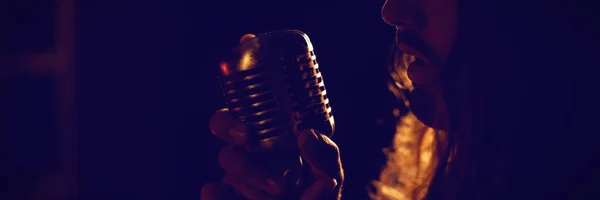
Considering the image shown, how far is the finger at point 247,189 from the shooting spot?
0.74 meters

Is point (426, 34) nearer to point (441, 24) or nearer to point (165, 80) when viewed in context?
point (441, 24)

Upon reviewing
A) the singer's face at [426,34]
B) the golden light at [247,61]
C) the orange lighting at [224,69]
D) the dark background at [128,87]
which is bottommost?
the dark background at [128,87]

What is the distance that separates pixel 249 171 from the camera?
29.1 inches

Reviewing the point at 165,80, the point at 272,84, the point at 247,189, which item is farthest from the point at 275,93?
the point at 165,80

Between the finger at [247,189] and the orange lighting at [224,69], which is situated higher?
the orange lighting at [224,69]

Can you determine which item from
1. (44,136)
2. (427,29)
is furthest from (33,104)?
(427,29)

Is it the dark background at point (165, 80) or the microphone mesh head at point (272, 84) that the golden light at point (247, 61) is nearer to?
the microphone mesh head at point (272, 84)

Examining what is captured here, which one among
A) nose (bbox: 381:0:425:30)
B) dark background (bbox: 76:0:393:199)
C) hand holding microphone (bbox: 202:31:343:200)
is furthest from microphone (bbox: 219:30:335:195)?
dark background (bbox: 76:0:393:199)

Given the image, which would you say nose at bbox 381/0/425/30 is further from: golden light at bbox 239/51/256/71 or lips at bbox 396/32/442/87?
golden light at bbox 239/51/256/71

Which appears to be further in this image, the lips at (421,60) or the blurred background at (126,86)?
the blurred background at (126,86)

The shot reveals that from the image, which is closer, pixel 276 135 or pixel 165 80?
pixel 276 135

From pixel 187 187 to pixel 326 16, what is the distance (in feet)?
2.19

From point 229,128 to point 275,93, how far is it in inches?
3.5

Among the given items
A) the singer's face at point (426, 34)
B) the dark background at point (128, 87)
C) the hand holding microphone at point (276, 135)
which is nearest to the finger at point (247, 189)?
the hand holding microphone at point (276, 135)
